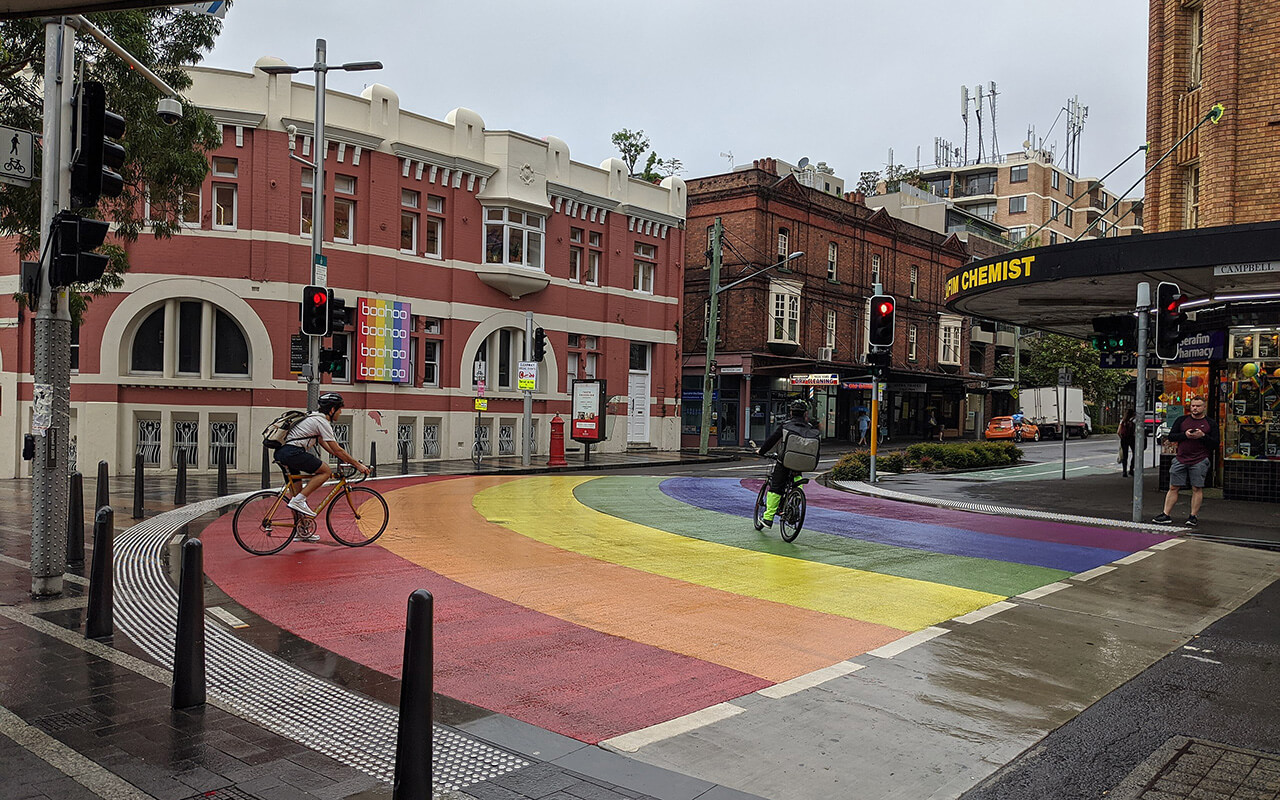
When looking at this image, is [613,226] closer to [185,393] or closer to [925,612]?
[185,393]

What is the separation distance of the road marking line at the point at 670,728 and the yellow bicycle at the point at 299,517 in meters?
6.09

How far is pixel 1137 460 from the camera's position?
1376 centimetres

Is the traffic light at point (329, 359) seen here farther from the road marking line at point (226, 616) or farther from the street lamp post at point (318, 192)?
the road marking line at point (226, 616)

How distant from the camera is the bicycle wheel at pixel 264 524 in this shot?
9664 mm

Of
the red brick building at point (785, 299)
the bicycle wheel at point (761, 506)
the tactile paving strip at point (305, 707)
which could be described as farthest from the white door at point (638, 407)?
the tactile paving strip at point (305, 707)

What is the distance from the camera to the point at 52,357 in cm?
808

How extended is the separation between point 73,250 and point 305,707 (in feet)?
16.4

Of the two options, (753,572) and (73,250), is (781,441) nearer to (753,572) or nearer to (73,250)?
(753,572)

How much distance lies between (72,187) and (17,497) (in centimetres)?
1117

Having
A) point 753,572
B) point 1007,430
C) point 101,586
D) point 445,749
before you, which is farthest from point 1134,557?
point 1007,430

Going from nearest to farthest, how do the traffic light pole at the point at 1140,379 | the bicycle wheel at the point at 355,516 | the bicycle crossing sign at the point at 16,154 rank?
the bicycle crossing sign at the point at 16,154 < the bicycle wheel at the point at 355,516 < the traffic light pole at the point at 1140,379

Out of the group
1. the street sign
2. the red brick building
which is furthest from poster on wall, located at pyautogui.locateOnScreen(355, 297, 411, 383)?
the red brick building

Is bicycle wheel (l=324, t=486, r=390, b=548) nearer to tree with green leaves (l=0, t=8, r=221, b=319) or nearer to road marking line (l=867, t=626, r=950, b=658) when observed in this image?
road marking line (l=867, t=626, r=950, b=658)

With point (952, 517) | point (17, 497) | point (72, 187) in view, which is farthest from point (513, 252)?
point (72, 187)
